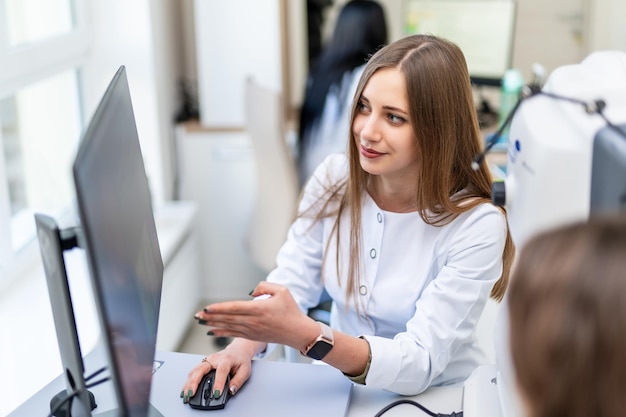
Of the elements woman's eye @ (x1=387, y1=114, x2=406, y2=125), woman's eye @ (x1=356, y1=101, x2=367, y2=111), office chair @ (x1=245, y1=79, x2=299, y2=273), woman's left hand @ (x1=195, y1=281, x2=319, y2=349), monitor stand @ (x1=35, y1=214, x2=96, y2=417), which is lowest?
office chair @ (x1=245, y1=79, x2=299, y2=273)

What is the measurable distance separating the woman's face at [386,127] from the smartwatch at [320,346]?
312mm

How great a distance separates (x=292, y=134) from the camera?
3025 millimetres

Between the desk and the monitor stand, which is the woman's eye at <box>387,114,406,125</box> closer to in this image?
the desk

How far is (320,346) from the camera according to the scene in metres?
1.20

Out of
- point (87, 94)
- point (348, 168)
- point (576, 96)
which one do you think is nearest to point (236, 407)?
point (348, 168)

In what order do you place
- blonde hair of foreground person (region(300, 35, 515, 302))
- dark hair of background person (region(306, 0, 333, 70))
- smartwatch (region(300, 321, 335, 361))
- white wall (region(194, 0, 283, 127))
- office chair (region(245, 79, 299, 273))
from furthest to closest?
1. dark hair of background person (region(306, 0, 333, 70))
2. white wall (region(194, 0, 283, 127))
3. office chair (region(245, 79, 299, 273))
4. blonde hair of foreground person (region(300, 35, 515, 302))
5. smartwatch (region(300, 321, 335, 361))

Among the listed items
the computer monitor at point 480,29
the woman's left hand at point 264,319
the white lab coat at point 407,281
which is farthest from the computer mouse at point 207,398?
the computer monitor at point 480,29

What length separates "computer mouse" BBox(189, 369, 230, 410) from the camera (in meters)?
1.18

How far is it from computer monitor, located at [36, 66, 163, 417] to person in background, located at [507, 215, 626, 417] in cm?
40

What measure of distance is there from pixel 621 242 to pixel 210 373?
797mm

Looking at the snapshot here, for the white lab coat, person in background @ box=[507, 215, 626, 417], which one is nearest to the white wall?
the white lab coat

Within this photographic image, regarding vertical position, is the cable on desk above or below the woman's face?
below

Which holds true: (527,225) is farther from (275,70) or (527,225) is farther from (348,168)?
(275,70)

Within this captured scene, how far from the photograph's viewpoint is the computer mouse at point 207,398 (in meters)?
1.18
